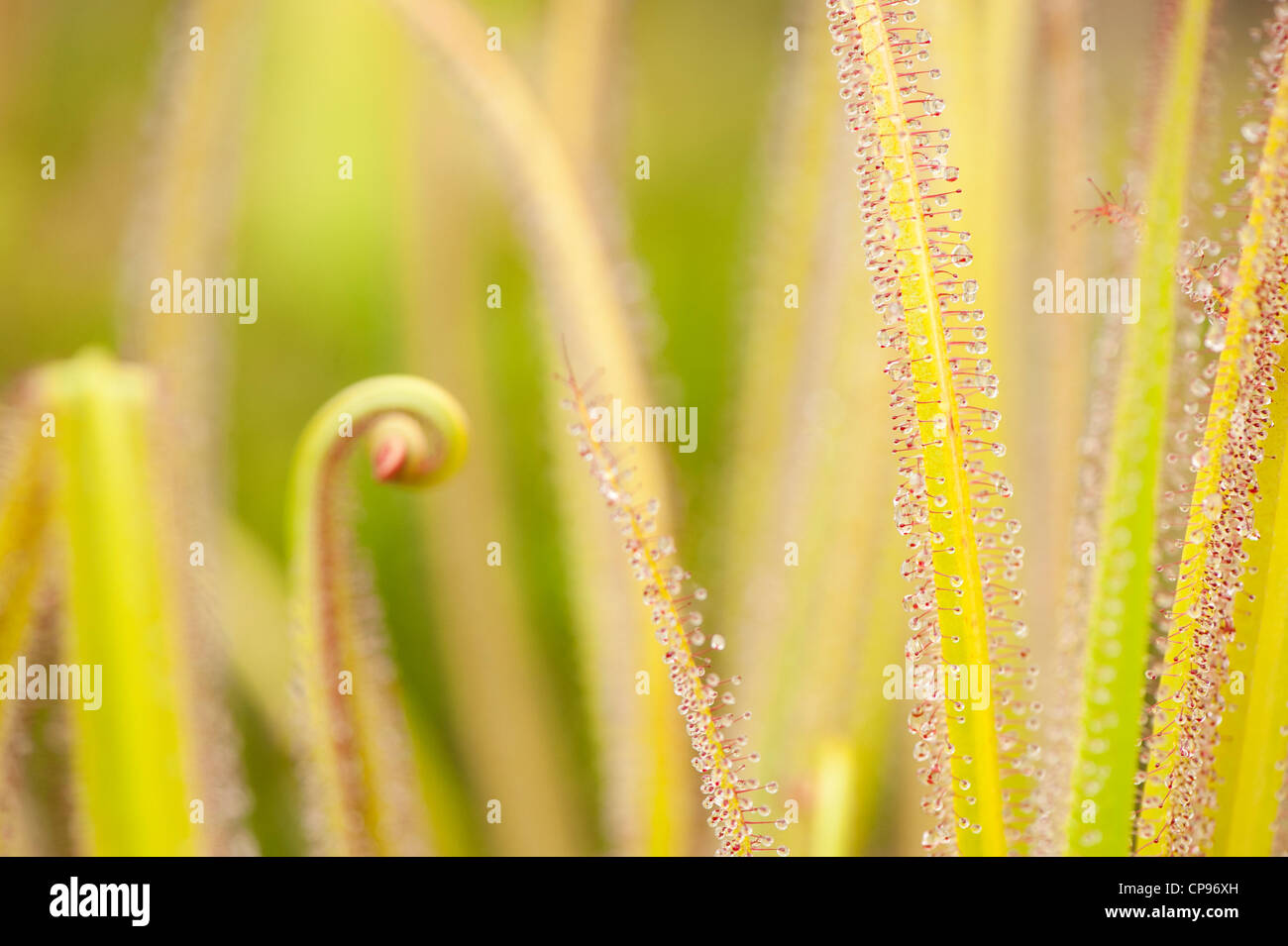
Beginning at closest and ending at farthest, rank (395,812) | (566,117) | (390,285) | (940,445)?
(940,445) < (395,812) < (566,117) < (390,285)

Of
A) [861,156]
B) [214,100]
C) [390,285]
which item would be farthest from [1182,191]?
[390,285]

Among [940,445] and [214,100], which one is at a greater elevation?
[214,100]

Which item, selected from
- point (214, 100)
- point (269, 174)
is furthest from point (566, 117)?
point (269, 174)

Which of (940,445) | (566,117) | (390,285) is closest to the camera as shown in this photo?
(940,445)

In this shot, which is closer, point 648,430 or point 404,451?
point 404,451
